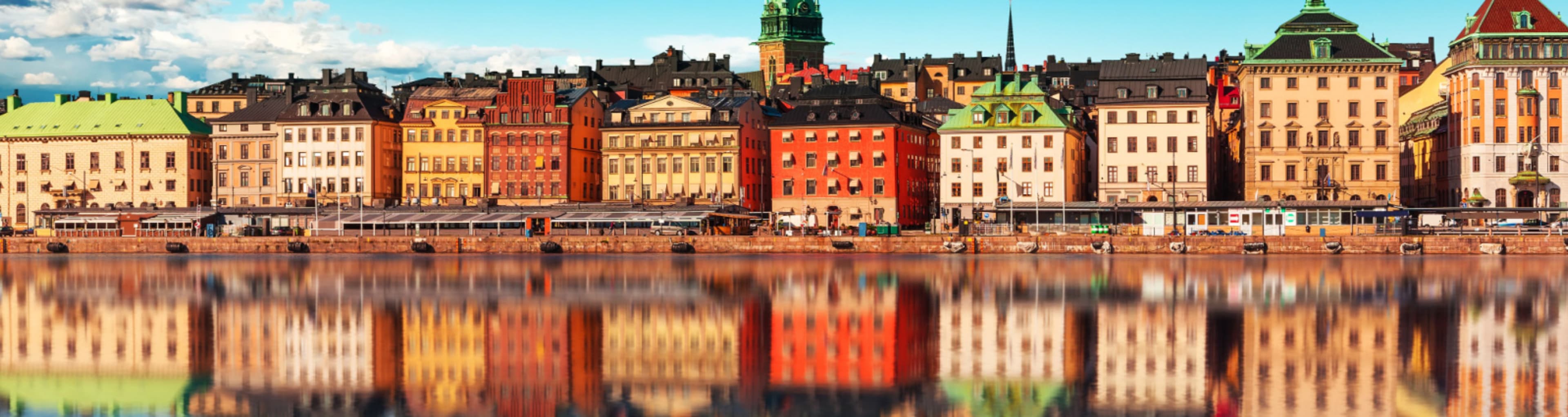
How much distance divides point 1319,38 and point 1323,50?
104cm

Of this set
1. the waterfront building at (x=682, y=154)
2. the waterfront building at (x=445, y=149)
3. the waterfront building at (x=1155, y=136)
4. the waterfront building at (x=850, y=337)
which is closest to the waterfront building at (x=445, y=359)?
the waterfront building at (x=850, y=337)

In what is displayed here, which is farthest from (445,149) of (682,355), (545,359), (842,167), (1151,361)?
(1151,361)

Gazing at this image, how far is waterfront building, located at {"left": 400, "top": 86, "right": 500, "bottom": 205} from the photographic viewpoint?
479 ft

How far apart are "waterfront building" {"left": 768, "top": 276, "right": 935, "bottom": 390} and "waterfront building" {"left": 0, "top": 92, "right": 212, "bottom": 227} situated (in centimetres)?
9621

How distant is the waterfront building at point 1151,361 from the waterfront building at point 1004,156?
68.8 m

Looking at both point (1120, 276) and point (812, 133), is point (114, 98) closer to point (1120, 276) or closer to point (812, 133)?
point (812, 133)

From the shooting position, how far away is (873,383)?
1588 inches

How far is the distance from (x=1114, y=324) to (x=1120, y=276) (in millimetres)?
27844

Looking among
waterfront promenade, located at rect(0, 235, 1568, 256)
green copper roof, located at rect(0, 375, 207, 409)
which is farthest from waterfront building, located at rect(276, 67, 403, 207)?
green copper roof, located at rect(0, 375, 207, 409)

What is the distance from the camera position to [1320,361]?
4462 cm

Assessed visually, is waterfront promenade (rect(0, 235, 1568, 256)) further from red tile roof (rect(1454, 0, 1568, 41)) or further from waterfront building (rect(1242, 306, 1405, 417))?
waterfront building (rect(1242, 306, 1405, 417))

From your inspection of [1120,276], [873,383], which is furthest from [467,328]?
[1120,276]

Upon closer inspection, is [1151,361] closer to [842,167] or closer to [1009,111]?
[1009,111]

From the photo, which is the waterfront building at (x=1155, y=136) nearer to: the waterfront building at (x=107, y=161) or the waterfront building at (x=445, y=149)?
the waterfront building at (x=445, y=149)
